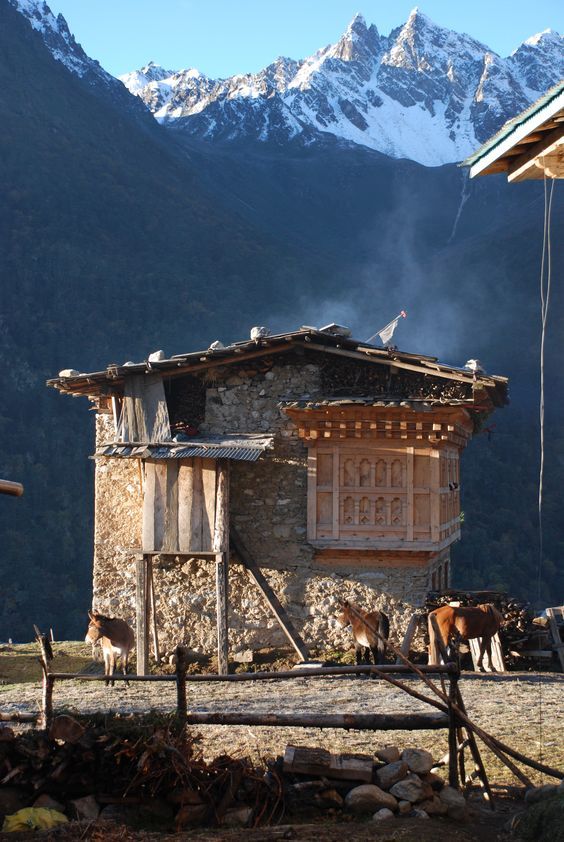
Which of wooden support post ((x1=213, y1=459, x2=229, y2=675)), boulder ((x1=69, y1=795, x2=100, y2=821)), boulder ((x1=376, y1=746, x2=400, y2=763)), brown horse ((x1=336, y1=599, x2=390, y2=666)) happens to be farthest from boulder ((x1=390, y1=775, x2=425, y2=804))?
wooden support post ((x1=213, y1=459, x2=229, y2=675))

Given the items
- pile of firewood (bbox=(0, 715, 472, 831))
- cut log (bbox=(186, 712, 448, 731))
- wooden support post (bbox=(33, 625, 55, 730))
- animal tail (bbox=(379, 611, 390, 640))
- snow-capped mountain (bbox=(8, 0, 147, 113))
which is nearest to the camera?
pile of firewood (bbox=(0, 715, 472, 831))

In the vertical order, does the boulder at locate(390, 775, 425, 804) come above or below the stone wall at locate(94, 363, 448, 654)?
below

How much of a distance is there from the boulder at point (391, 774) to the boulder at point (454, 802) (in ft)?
1.03

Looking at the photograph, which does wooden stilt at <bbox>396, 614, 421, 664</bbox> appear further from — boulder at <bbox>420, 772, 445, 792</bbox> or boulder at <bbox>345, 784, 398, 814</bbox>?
boulder at <bbox>345, 784, 398, 814</bbox>

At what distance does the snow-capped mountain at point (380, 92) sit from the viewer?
305 ft

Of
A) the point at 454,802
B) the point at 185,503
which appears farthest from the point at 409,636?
the point at 454,802

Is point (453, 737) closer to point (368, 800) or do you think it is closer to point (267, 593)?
point (368, 800)

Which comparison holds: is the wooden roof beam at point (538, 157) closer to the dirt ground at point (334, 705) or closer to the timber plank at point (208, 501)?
the dirt ground at point (334, 705)

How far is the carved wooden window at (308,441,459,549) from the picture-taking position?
47.5 ft

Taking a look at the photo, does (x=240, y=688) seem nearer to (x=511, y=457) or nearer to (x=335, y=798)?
(x=335, y=798)

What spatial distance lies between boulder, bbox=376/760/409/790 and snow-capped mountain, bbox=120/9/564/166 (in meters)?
85.7

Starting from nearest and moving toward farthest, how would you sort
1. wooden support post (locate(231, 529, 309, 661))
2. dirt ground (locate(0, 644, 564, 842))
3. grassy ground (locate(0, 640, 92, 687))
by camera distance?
dirt ground (locate(0, 644, 564, 842)), wooden support post (locate(231, 529, 309, 661)), grassy ground (locate(0, 640, 92, 687))

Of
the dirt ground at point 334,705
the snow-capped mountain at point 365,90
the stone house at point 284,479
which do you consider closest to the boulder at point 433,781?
the dirt ground at point 334,705

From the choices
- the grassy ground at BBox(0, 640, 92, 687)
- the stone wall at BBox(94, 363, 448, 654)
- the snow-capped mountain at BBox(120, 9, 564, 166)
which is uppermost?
the snow-capped mountain at BBox(120, 9, 564, 166)
